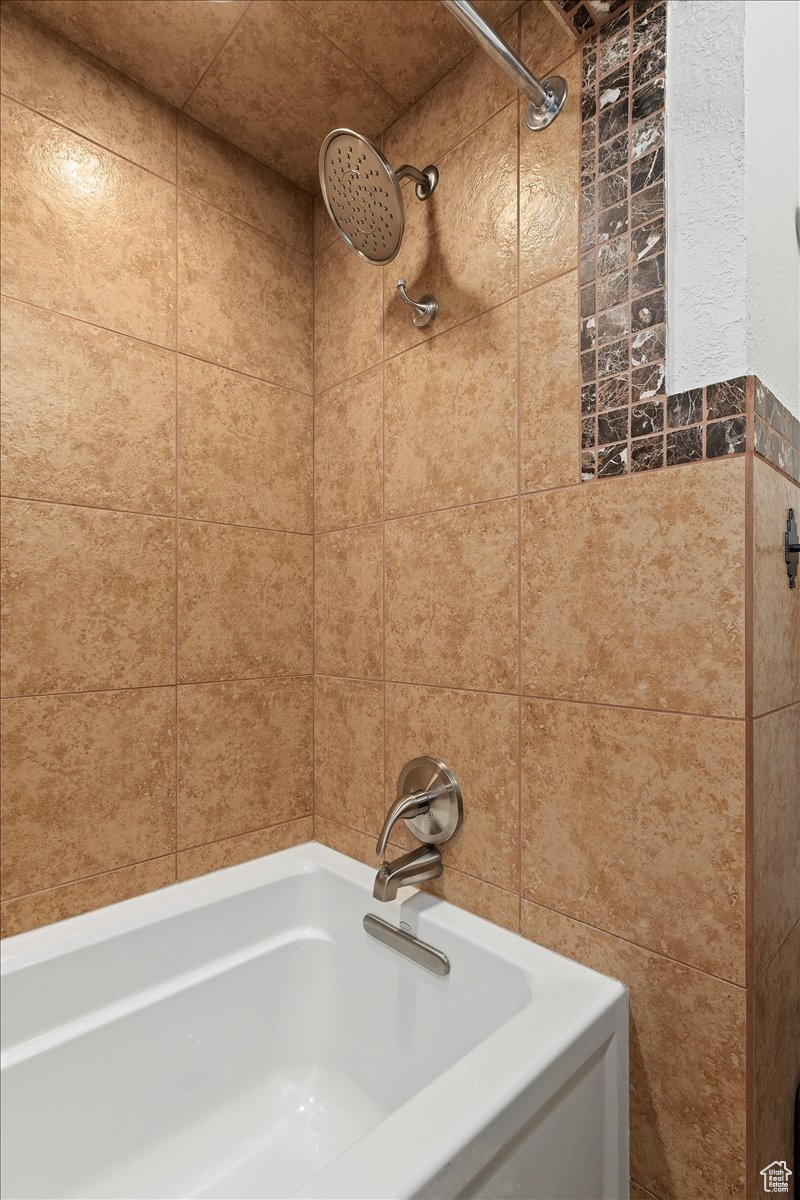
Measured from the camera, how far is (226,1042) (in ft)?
3.88

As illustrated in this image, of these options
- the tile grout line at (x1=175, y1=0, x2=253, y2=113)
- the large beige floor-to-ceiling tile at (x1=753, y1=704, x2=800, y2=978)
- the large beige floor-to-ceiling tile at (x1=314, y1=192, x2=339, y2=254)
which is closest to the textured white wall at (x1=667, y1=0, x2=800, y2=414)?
the large beige floor-to-ceiling tile at (x1=753, y1=704, x2=800, y2=978)

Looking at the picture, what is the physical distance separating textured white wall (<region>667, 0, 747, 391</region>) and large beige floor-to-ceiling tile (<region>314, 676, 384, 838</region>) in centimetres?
86

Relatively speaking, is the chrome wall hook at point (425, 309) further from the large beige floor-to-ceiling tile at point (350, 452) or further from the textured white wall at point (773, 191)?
the textured white wall at point (773, 191)

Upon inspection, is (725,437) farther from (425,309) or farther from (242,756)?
(242,756)

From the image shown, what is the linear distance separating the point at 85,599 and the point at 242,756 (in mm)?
485

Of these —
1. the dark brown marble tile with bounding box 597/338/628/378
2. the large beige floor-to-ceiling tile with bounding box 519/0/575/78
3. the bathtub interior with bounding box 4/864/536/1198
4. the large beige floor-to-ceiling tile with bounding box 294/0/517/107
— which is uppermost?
the large beige floor-to-ceiling tile with bounding box 294/0/517/107

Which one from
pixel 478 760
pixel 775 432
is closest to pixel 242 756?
pixel 478 760

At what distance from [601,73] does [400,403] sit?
2.01 ft

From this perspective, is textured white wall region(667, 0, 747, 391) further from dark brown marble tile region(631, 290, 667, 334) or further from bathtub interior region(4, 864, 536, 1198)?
bathtub interior region(4, 864, 536, 1198)

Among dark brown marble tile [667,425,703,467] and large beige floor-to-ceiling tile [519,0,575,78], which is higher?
large beige floor-to-ceiling tile [519,0,575,78]

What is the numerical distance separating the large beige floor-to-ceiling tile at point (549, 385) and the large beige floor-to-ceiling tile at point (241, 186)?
30.0 inches

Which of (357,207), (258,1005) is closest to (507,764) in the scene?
(258,1005)

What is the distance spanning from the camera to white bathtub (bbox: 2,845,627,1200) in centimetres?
78

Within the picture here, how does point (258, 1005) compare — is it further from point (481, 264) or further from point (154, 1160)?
point (481, 264)
